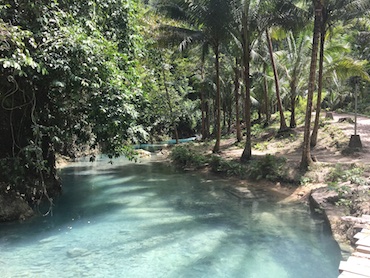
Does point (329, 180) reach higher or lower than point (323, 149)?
lower

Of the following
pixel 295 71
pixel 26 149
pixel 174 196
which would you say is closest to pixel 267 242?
pixel 174 196

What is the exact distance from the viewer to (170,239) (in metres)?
7.32

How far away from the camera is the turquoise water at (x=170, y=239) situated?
5887mm

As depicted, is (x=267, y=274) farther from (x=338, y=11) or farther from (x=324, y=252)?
(x=338, y=11)

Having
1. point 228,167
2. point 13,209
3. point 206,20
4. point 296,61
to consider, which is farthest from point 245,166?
point 13,209

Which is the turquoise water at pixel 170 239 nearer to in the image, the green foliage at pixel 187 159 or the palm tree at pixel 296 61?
the green foliage at pixel 187 159

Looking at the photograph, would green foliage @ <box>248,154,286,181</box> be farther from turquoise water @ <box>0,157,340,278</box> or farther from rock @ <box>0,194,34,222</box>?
rock @ <box>0,194,34,222</box>

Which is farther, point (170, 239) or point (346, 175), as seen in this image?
point (346, 175)

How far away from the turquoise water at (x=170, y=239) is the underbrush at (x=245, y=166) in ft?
6.13

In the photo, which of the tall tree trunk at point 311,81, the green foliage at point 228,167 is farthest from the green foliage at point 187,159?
the tall tree trunk at point 311,81

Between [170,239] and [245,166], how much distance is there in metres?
7.21

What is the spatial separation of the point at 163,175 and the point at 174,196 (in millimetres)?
4335

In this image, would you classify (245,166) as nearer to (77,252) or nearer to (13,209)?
(77,252)

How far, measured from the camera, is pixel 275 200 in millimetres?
10086
